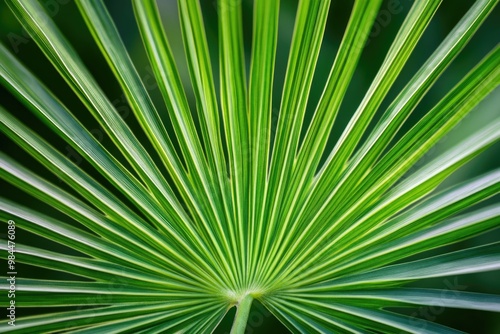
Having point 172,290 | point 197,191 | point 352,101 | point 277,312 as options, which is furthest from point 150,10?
point 352,101

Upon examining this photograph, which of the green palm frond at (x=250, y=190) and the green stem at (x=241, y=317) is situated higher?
the green palm frond at (x=250, y=190)

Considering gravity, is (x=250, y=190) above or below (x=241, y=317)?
above

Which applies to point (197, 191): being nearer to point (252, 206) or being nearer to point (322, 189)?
point (252, 206)

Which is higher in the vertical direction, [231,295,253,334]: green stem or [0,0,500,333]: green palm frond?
[0,0,500,333]: green palm frond

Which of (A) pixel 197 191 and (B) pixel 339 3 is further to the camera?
(B) pixel 339 3
